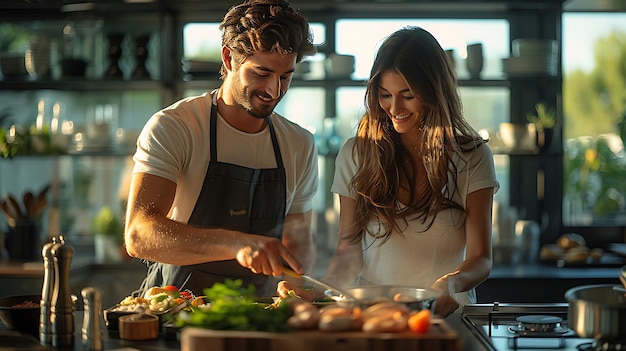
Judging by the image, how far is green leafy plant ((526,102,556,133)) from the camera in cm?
439

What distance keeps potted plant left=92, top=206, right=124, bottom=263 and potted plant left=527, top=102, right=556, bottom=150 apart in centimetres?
230

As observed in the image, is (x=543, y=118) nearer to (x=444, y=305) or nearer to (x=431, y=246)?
(x=431, y=246)

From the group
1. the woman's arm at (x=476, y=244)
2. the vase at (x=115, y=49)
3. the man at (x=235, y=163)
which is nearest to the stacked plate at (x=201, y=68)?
the vase at (x=115, y=49)

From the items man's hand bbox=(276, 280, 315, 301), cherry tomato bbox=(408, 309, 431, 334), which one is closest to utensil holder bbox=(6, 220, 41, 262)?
man's hand bbox=(276, 280, 315, 301)

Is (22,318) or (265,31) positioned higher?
(265,31)

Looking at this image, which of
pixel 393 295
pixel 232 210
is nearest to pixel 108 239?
pixel 232 210

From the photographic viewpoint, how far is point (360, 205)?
258 centimetres

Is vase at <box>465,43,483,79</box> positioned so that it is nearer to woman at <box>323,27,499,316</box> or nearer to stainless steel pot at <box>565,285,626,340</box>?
woman at <box>323,27,499,316</box>

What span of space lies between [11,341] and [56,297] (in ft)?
0.50

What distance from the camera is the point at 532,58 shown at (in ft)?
14.3

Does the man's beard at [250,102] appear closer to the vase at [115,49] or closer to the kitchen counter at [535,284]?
the kitchen counter at [535,284]

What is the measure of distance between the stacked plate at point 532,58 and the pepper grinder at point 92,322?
3.11 metres

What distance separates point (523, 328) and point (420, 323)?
0.56m

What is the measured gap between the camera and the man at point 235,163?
2.44 metres
